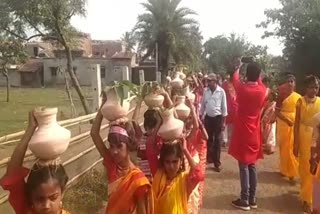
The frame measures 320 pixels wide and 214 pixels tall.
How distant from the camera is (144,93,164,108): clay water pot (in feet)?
13.2

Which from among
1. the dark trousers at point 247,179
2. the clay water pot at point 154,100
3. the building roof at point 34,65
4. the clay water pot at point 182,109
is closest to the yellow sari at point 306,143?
the dark trousers at point 247,179

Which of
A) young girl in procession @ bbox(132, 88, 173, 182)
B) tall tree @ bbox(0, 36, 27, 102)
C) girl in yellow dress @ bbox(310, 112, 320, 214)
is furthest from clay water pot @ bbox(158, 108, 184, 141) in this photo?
tall tree @ bbox(0, 36, 27, 102)

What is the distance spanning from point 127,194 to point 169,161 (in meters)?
0.60

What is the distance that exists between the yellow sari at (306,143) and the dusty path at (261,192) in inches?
18.3

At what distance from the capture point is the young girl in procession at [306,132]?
20.4ft

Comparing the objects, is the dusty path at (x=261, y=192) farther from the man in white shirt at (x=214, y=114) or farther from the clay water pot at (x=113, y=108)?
the clay water pot at (x=113, y=108)

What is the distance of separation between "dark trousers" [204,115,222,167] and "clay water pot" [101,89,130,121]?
586cm

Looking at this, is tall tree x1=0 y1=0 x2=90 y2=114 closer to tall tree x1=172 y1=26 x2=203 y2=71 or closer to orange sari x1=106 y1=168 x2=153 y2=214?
orange sari x1=106 y1=168 x2=153 y2=214

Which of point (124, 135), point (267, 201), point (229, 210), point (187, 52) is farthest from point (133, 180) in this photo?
point (187, 52)

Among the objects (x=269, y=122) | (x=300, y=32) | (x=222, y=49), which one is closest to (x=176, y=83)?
(x=269, y=122)

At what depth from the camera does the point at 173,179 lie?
11.6ft

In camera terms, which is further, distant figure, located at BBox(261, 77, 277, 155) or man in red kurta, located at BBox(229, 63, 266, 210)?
distant figure, located at BBox(261, 77, 277, 155)

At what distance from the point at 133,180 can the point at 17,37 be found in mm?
19227

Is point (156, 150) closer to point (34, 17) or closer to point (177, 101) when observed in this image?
point (177, 101)
